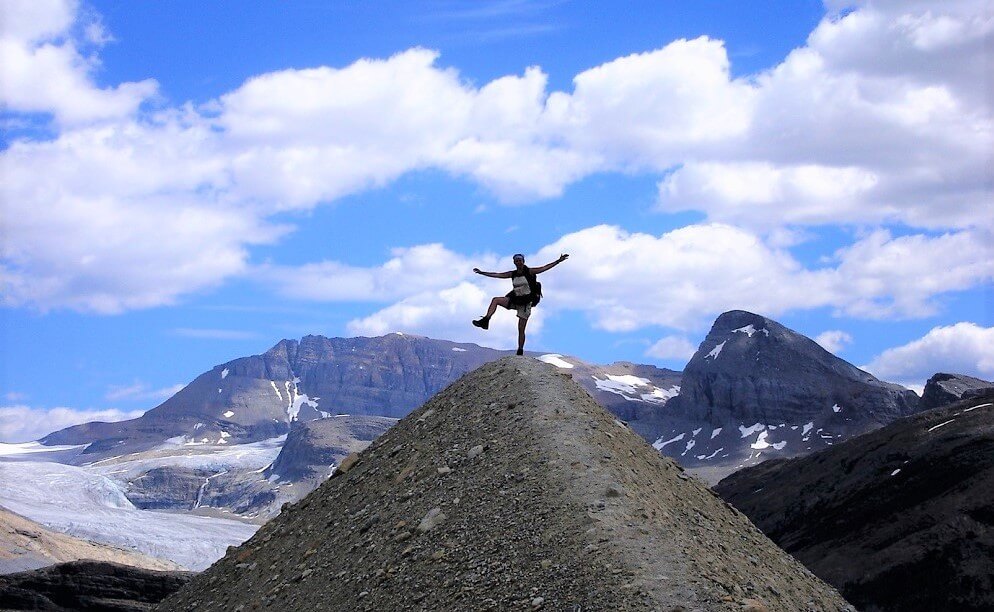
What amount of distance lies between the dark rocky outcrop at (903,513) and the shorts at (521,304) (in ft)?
149

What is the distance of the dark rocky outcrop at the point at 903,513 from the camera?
6197 cm

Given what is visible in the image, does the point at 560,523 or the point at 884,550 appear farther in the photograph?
the point at 884,550

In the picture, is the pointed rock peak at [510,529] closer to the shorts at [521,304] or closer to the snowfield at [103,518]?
the shorts at [521,304]

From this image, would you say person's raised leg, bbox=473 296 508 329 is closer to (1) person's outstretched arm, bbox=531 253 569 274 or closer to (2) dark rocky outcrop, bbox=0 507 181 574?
(1) person's outstretched arm, bbox=531 253 569 274

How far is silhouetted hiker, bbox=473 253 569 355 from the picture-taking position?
22.8 metres

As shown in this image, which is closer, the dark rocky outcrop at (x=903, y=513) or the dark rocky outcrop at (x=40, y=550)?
the dark rocky outcrop at (x=903, y=513)

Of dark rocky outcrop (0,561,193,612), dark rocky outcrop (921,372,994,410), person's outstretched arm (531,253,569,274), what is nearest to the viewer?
person's outstretched arm (531,253,569,274)

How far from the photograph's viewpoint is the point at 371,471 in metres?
22.6

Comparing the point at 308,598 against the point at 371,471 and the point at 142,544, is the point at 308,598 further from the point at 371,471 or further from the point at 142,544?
the point at 142,544

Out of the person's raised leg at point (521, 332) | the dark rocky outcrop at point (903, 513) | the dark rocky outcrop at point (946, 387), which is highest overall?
the dark rocky outcrop at point (946, 387)

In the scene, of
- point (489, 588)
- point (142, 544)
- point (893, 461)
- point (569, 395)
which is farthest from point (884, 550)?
point (142, 544)

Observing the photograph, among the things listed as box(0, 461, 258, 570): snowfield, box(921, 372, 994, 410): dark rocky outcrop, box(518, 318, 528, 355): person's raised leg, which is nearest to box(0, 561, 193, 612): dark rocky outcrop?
box(518, 318, 528, 355): person's raised leg

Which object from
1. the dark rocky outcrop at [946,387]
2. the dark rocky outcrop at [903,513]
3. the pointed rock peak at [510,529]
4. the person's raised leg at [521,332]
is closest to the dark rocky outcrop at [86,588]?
the pointed rock peak at [510,529]

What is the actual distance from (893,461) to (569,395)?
70.1 m
